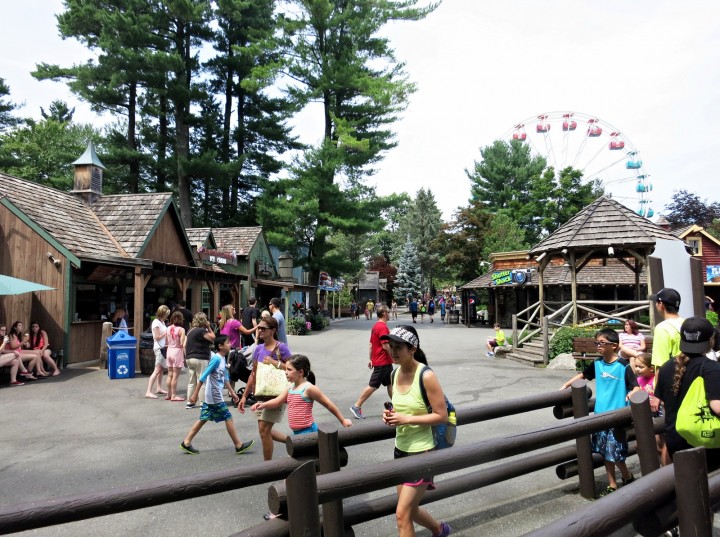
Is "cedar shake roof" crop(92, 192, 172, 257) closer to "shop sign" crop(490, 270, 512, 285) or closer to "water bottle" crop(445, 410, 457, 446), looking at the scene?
"water bottle" crop(445, 410, 457, 446)

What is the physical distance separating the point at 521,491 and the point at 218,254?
72.3 ft

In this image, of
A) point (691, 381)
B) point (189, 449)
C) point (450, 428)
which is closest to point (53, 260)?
point (189, 449)

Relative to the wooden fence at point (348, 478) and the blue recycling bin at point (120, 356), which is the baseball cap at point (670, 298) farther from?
the blue recycling bin at point (120, 356)

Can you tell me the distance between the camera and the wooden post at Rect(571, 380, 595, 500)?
508cm

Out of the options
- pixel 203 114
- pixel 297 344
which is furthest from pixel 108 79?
pixel 297 344

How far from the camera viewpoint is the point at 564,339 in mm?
14977

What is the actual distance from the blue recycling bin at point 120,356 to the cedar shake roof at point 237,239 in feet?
60.2

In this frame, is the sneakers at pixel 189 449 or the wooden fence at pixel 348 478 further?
the sneakers at pixel 189 449

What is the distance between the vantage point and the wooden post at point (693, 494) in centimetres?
291

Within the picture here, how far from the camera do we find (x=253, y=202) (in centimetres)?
4381

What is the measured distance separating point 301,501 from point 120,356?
11275mm

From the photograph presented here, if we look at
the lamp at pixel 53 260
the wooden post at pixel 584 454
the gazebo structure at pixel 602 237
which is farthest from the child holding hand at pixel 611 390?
the lamp at pixel 53 260

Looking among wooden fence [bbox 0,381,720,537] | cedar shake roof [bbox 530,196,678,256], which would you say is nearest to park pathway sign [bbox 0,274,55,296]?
wooden fence [bbox 0,381,720,537]

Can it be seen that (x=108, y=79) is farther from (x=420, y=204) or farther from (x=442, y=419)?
(x=420, y=204)
